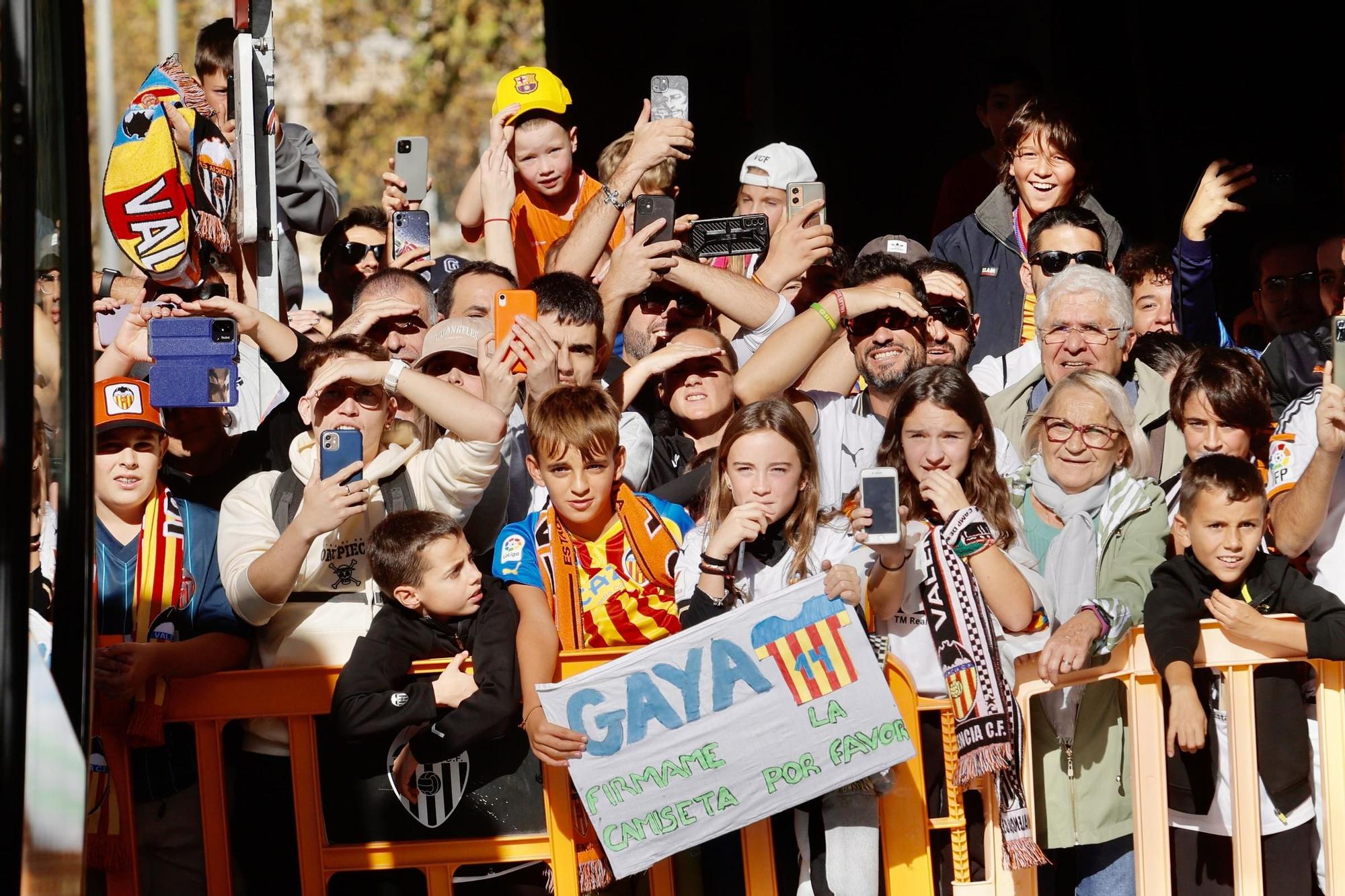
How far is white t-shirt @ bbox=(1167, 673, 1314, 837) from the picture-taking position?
4.27m

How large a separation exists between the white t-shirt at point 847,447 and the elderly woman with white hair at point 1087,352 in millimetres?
286

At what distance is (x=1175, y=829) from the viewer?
438cm

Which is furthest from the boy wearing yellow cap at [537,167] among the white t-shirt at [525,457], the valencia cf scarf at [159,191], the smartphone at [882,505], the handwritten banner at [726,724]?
the handwritten banner at [726,724]

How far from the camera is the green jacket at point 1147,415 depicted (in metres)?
5.15

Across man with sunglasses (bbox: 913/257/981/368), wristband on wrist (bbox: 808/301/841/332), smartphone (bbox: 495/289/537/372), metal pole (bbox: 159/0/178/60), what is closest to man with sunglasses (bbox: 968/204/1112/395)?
man with sunglasses (bbox: 913/257/981/368)

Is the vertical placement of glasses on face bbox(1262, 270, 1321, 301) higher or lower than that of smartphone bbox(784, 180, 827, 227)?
lower

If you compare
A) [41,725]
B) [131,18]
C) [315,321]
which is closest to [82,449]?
[41,725]

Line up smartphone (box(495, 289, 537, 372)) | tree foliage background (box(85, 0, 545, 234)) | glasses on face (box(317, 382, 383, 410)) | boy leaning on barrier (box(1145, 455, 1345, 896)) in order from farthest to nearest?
tree foliage background (box(85, 0, 545, 234)) < smartphone (box(495, 289, 537, 372)) < glasses on face (box(317, 382, 383, 410)) < boy leaning on barrier (box(1145, 455, 1345, 896))

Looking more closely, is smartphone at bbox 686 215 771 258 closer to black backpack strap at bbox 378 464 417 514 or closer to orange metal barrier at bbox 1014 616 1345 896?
black backpack strap at bbox 378 464 417 514

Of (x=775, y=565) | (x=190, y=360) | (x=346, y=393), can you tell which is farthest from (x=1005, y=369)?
(x=190, y=360)

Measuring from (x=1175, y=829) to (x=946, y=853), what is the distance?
2.32 ft

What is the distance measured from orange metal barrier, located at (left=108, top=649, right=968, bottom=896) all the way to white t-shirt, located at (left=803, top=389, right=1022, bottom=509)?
3.59ft

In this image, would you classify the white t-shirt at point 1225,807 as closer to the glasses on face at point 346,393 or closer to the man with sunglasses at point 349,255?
the glasses on face at point 346,393

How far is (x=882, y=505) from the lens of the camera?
3.91 meters
